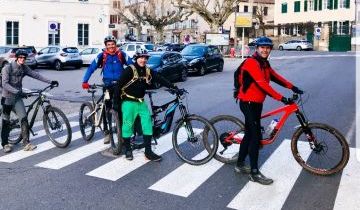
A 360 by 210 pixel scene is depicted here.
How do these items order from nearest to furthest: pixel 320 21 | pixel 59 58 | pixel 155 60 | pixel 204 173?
pixel 204 173 < pixel 155 60 < pixel 59 58 < pixel 320 21

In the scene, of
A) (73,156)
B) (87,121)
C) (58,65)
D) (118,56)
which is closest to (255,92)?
(118,56)

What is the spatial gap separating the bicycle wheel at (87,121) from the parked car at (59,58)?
68.2 ft

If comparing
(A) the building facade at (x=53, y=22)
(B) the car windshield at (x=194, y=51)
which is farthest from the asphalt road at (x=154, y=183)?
(A) the building facade at (x=53, y=22)

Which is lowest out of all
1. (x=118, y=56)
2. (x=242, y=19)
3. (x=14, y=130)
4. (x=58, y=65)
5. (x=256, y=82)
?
(x=14, y=130)

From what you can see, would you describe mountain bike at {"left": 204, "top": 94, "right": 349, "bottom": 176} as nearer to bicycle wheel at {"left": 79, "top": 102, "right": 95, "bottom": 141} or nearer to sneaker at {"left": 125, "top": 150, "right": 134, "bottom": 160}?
sneaker at {"left": 125, "top": 150, "right": 134, "bottom": 160}

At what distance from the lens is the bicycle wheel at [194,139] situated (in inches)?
286

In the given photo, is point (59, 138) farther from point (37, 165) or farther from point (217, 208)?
point (217, 208)

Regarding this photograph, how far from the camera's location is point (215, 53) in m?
27.2

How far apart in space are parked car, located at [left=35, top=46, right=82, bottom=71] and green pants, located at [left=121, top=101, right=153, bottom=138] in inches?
887

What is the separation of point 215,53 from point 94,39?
16.4 m

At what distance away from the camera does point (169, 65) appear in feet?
68.5

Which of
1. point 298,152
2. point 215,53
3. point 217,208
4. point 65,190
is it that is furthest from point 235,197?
point 215,53

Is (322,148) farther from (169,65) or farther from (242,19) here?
(242,19)

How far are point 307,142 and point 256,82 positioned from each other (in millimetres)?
1246
